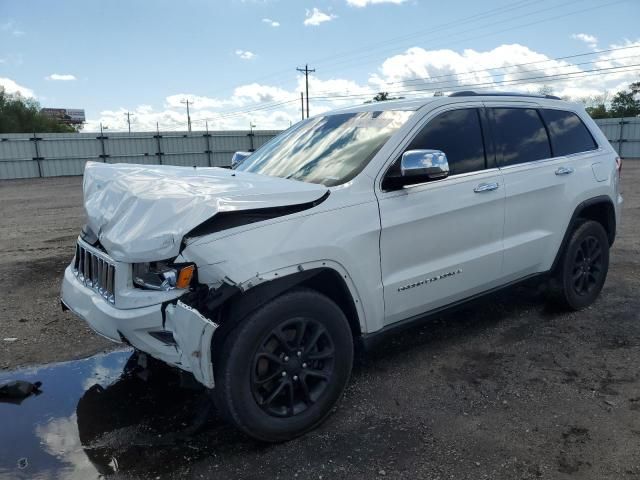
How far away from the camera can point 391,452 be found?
2811 millimetres

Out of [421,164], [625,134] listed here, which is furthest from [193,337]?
[625,134]

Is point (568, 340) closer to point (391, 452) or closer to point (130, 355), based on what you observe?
point (391, 452)

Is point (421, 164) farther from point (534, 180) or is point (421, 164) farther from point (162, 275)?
point (162, 275)

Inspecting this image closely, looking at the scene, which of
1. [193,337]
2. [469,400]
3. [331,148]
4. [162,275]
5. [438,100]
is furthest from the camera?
[438,100]

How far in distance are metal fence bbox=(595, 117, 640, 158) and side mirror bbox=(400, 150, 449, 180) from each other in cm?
3099

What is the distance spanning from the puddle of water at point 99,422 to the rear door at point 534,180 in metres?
2.59

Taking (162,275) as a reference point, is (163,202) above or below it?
above

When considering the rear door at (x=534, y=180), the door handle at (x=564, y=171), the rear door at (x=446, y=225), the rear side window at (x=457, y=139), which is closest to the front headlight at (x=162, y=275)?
the rear door at (x=446, y=225)

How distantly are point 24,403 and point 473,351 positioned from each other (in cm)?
319

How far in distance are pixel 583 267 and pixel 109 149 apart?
2695 cm

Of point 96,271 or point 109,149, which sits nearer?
point 96,271

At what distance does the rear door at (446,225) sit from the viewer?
3.28m

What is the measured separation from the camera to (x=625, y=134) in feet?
98.5

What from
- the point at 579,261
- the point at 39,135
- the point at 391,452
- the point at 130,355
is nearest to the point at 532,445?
the point at 391,452
